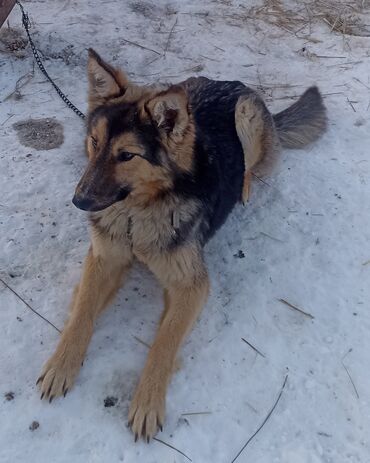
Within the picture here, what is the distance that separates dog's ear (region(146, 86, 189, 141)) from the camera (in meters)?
2.72

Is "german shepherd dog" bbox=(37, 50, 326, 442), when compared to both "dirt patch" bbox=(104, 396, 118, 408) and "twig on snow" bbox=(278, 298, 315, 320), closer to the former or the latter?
"dirt patch" bbox=(104, 396, 118, 408)

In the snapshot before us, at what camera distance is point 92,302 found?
3.37 metres

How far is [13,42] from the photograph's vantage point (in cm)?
589

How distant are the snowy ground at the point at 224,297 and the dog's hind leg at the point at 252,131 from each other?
0.29m

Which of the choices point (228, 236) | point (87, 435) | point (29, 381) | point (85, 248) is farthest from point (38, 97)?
point (87, 435)

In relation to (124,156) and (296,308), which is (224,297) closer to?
(296,308)

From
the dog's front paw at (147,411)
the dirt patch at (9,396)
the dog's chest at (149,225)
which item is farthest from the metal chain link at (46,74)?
the dog's front paw at (147,411)

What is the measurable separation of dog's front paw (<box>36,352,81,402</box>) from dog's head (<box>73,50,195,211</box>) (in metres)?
0.98

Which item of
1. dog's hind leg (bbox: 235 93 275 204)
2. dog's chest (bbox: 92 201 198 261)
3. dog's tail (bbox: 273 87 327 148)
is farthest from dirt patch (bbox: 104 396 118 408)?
dog's tail (bbox: 273 87 327 148)

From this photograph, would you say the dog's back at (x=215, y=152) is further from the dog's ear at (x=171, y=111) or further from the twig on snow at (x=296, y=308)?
the twig on snow at (x=296, y=308)

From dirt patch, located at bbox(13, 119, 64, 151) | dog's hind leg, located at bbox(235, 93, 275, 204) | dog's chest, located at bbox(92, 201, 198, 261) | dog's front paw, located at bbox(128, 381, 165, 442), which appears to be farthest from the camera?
dirt patch, located at bbox(13, 119, 64, 151)

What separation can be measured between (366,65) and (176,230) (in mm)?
4058

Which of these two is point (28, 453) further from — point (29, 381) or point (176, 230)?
point (176, 230)

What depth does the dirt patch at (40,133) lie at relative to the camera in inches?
190
